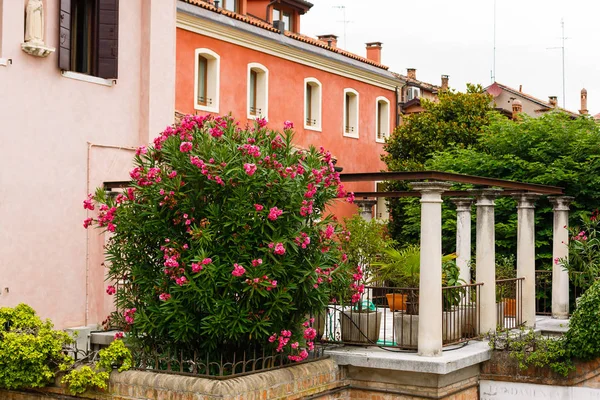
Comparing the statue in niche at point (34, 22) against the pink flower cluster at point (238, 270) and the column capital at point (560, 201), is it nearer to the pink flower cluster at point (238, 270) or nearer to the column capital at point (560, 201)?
the pink flower cluster at point (238, 270)

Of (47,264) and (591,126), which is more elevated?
(591,126)

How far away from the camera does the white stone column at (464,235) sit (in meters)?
17.3

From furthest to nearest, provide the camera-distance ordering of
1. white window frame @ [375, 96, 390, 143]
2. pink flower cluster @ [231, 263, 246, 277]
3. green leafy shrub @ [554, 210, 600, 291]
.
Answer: white window frame @ [375, 96, 390, 143], green leafy shrub @ [554, 210, 600, 291], pink flower cluster @ [231, 263, 246, 277]

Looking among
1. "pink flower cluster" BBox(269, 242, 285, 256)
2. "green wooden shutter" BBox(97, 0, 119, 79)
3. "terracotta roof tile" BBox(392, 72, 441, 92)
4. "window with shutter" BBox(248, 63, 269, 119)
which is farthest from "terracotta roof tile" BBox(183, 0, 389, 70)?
"pink flower cluster" BBox(269, 242, 285, 256)

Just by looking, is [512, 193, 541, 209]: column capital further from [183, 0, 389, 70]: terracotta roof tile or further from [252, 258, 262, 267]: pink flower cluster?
[183, 0, 389, 70]: terracotta roof tile

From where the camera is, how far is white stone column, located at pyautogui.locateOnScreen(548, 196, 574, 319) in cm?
1695

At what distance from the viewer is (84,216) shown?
14.0m

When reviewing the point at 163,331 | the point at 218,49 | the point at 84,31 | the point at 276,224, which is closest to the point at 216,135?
the point at 276,224

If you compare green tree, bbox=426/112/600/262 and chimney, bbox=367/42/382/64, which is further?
chimney, bbox=367/42/382/64

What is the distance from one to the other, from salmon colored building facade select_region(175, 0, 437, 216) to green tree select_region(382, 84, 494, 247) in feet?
5.52

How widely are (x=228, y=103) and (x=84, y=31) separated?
42.7 feet

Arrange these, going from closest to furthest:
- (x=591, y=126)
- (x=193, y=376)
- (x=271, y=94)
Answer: (x=193, y=376), (x=591, y=126), (x=271, y=94)

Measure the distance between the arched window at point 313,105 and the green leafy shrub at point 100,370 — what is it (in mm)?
21409

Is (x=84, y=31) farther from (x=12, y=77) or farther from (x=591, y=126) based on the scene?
(x=591, y=126)
